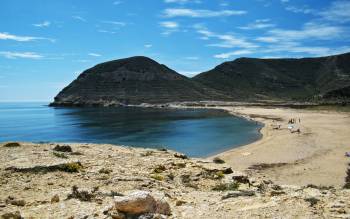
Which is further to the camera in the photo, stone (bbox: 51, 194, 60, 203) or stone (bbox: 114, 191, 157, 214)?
stone (bbox: 51, 194, 60, 203)

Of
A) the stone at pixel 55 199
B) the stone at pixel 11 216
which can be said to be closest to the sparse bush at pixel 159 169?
the stone at pixel 55 199

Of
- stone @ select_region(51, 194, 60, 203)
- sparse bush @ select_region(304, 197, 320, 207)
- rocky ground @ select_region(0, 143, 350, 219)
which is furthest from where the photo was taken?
stone @ select_region(51, 194, 60, 203)

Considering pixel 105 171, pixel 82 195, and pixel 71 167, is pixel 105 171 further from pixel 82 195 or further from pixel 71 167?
pixel 82 195

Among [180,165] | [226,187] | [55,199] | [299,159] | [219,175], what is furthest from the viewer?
[299,159]

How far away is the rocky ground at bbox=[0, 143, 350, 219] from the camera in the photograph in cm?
1059

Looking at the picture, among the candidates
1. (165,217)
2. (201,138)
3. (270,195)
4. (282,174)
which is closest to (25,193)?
(165,217)

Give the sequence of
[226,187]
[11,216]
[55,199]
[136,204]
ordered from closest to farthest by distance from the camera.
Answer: [136,204], [11,216], [55,199], [226,187]

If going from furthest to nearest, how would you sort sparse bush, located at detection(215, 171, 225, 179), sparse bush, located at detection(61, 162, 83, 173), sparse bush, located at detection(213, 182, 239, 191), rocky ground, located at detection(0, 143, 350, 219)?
sparse bush, located at detection(215, 171, 225, 179) → sparse bush, located at detection(61, 162, 83, 173) → sparse bush, located at detection(213, 182, 239, 191) → rocky ground, located at detection(0, 143, 350, 219)

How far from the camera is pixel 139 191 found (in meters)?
10.7

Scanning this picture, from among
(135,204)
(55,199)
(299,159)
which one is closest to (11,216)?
(55,199)

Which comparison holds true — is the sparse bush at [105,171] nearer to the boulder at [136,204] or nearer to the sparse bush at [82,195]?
the sparse bush at [82,195]

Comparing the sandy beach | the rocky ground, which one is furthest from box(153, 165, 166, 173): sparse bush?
the sandy beach

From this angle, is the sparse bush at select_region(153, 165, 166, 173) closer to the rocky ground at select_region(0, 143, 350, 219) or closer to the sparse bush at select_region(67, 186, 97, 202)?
the rocky ground at select_region(0, 143, 350, 219)

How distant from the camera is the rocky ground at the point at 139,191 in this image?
1059cm
